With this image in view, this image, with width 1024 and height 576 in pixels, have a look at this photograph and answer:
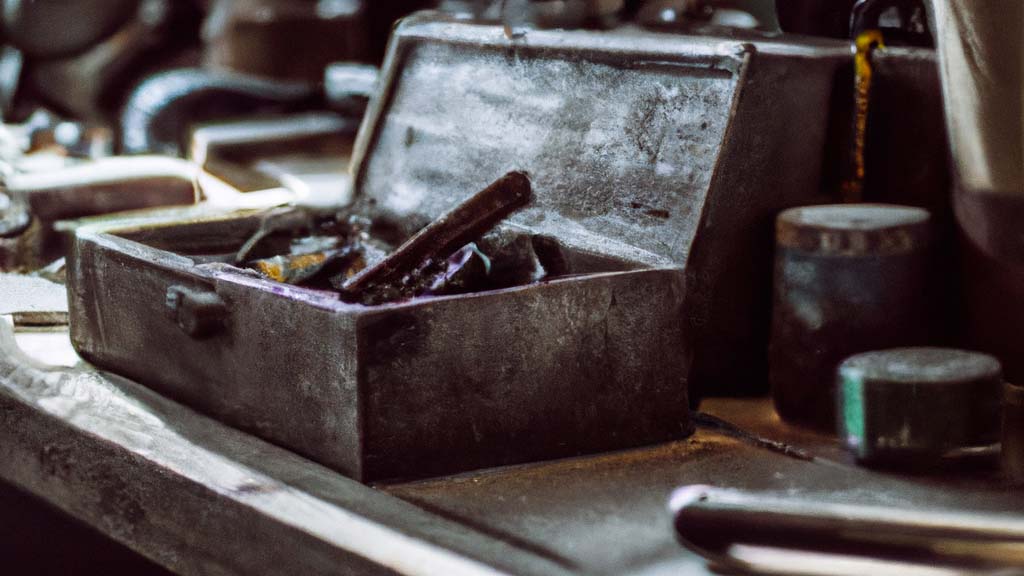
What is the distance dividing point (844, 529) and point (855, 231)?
474 mm

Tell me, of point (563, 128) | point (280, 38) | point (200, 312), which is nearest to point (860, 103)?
point (563, 128)

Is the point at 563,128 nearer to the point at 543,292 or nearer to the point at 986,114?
the point at 543,292

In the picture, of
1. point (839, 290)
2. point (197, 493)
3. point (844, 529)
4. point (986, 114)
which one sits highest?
point (986, 114)

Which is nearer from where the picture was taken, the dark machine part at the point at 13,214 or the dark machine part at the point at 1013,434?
the dark machine part at the point at 1013,434

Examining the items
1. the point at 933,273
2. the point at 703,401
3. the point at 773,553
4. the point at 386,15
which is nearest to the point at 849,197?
the point at 933,273

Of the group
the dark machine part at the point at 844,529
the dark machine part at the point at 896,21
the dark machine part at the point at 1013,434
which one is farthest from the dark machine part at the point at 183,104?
the dark machine part at the point at 844,529

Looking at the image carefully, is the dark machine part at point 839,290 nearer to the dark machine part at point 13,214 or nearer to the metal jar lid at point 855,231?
the metal jar lid at point 855,231

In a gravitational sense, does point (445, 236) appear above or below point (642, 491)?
above

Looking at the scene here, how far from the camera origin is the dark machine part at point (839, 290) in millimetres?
1608

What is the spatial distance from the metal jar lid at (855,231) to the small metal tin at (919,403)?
0.48 ft

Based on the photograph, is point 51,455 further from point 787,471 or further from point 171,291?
point 787,471

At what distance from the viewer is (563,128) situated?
1998mm

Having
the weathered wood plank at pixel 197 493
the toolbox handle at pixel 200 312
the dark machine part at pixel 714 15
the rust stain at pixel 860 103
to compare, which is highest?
the dark machine part at pixel 714 15

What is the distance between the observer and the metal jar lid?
1.60 meters
